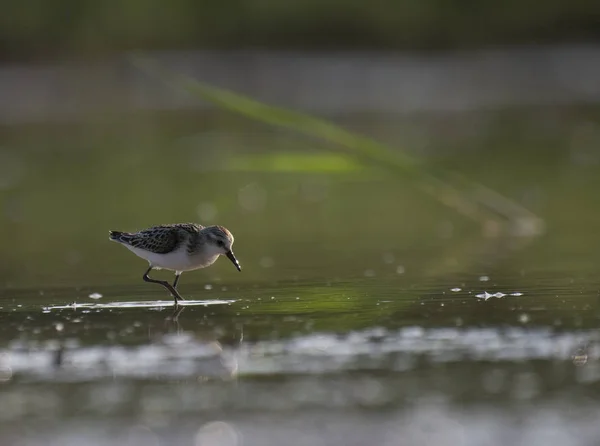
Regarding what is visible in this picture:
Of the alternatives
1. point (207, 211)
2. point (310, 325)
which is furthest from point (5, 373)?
point (207, 211)

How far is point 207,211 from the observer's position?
11.1 metres

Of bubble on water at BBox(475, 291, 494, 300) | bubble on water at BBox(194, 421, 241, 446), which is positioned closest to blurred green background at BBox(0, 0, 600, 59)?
bubble on water at BBox(475, 291, 494, 300)

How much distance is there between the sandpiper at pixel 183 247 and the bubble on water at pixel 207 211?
2.82 m

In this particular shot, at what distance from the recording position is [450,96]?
67.3ft

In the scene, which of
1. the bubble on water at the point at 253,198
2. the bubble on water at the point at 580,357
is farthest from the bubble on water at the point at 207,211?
the bubble on water at the point at 580,357

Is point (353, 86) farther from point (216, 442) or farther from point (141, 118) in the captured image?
point (216, 442)

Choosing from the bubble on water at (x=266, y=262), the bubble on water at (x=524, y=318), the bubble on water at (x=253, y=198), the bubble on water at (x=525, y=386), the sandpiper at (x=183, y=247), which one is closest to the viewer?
the bubble on water at (x=525, y=386)

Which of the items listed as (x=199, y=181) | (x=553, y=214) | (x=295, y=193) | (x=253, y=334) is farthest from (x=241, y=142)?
(x=253, y=334)

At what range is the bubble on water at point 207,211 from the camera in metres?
10.8

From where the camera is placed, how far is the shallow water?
4.29 meters

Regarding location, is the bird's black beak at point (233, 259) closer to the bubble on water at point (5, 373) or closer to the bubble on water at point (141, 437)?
the bubble on water at point (5, 373)

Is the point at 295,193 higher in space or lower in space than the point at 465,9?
lower

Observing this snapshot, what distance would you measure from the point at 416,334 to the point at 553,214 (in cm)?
498

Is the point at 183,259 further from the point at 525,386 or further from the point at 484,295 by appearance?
the point at 525,386
